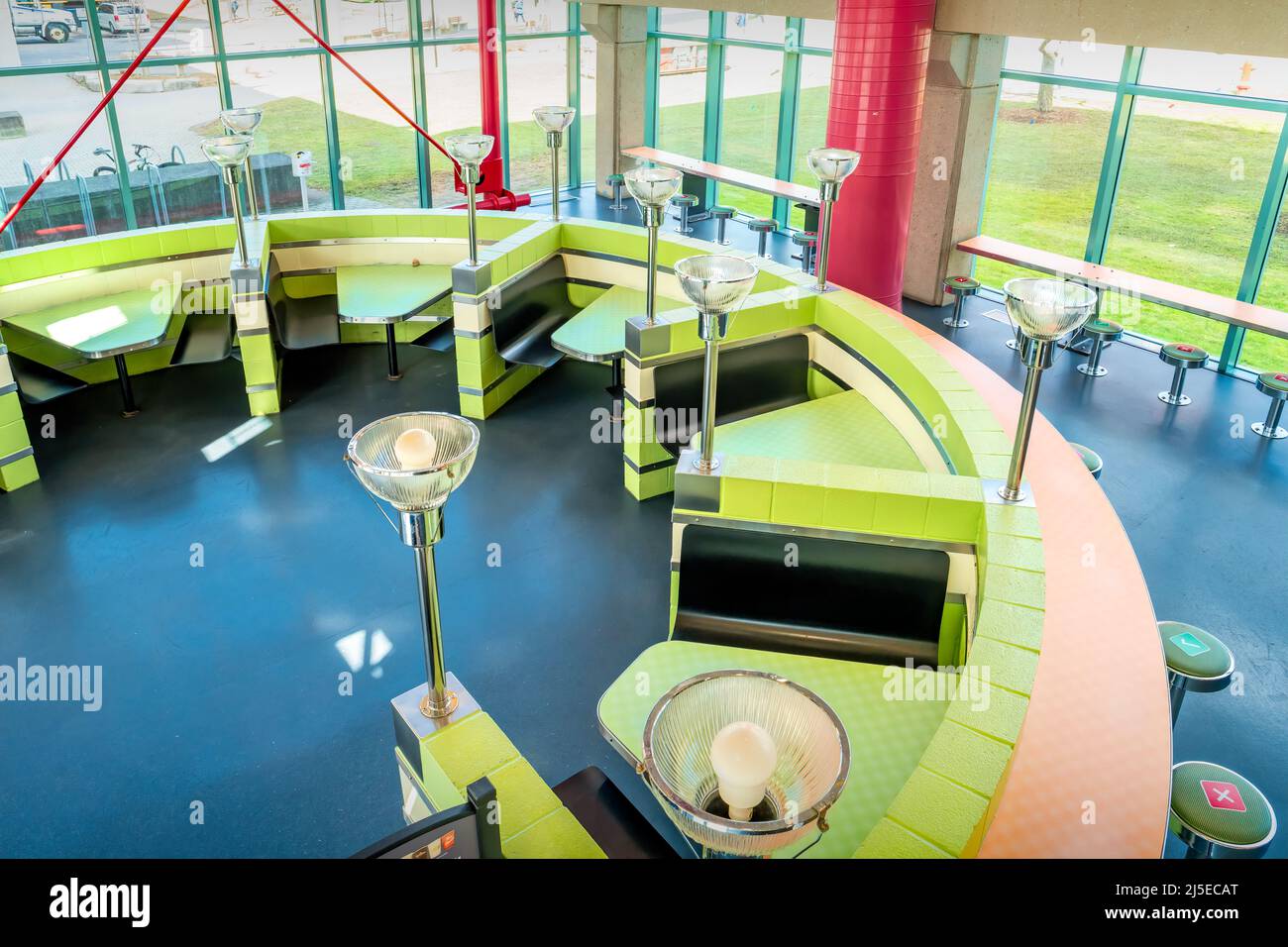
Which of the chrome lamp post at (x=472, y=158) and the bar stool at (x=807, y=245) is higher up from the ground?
the chrome lamp post at (x=472, y=158)

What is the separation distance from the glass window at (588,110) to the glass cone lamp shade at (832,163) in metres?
7.81

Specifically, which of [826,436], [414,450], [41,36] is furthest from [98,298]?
[414,450]

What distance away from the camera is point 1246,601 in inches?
204

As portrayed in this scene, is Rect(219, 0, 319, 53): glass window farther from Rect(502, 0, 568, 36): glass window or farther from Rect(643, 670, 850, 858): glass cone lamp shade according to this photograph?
Rect(643, 670, 850, 858): glass cone lamp shade

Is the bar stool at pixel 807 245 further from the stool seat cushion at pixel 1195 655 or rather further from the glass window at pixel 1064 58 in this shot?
the stool seat cushion at pixel 1195 655

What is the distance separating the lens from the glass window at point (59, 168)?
8.85 meters

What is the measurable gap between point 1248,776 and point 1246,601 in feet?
4.80

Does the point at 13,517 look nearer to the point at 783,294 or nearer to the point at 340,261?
the point at 340,261

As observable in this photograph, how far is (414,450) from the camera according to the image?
2.10 metres

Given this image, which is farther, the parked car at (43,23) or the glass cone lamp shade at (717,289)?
the parked car at (43,23)

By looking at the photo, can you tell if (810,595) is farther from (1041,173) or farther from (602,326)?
(1041,173)

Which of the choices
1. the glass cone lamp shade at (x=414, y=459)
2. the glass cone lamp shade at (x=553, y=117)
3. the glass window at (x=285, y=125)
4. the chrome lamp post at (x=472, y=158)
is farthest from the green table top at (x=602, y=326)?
the glass window at (x=285, y=125)

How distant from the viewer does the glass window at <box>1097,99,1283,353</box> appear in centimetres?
858

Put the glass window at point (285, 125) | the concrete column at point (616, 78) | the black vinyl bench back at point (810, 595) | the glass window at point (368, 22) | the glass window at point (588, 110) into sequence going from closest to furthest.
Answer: the black vinyl bench back at point (810, 595) → the glass window at point (285, 125) → the glass window at point (368, 22) → the concrete column at point (616, 78) → the glass window at point (588, 110)
